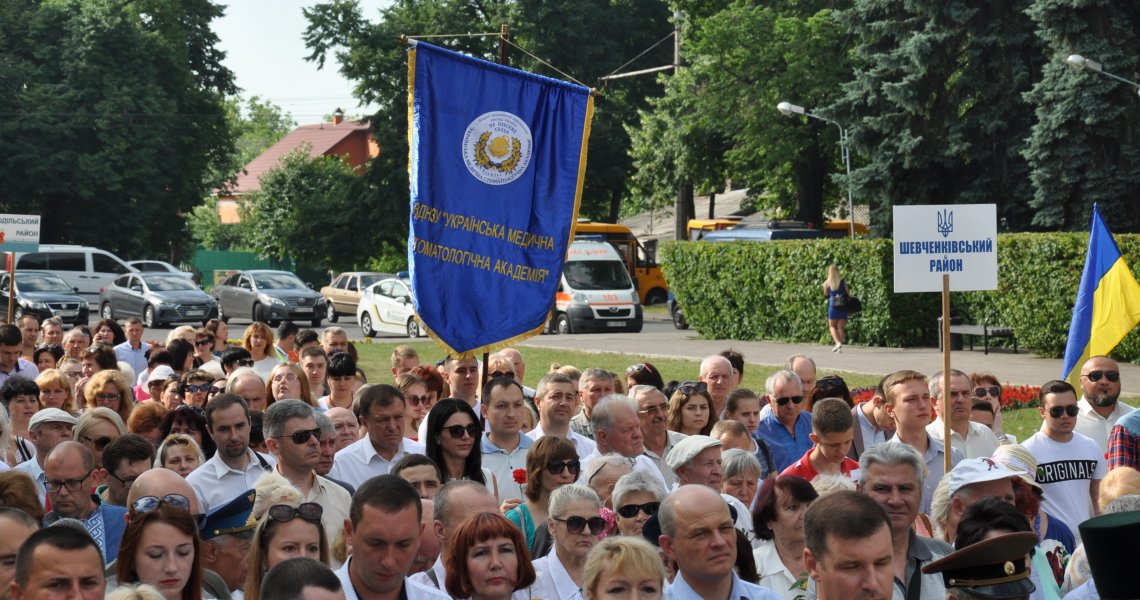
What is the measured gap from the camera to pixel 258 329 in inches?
544

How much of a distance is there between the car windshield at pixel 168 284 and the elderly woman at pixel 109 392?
96.8ft

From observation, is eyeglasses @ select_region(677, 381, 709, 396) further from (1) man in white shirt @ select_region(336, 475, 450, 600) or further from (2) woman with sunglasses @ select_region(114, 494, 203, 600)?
(2) woman with sunglasses @ select_region(114, 494, 203, 600)

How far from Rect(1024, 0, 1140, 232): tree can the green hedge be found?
11.7ft

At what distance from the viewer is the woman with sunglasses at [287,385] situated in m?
10.4

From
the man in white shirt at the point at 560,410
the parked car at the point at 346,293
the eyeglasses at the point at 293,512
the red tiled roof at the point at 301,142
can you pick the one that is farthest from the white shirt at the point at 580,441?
the red tiled roof at the point at 301,142

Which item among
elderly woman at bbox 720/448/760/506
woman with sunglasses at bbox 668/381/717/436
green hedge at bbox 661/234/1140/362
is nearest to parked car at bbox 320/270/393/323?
green hedge at bbox 661/234/1140/362

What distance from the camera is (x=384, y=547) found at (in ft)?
17.8

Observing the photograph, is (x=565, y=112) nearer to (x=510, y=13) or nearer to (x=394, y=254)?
(x=510, y=13)

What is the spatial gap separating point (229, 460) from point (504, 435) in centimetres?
159

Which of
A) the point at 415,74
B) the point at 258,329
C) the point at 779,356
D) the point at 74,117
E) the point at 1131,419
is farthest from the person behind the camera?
the point at 74,117

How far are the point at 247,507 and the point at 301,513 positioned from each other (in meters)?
0.58

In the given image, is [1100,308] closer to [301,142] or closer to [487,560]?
[487,560]

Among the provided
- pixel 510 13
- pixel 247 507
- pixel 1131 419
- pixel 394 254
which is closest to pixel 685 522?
pixel 247 507

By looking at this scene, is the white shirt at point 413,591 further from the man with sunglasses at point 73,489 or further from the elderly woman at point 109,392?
the elderly woman at point 109,392
